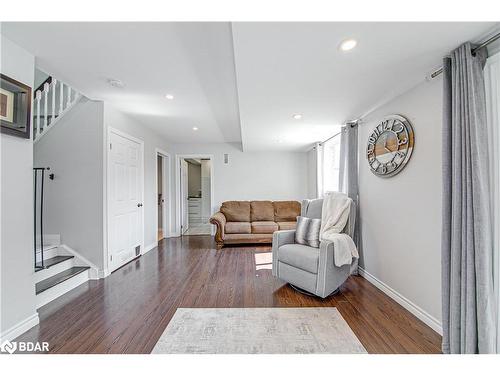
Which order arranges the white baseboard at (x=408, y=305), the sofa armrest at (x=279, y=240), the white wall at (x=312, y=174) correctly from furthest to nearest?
the white wall at (x=312, y=174) → the sofa armrest at (x=279, y=240) → the white baseboard at (x=408, y=305)

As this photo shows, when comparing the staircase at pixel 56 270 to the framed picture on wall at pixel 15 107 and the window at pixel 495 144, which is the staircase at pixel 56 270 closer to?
the framed picture on wall at pixel 15 107

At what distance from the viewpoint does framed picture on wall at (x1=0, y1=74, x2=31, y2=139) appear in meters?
1.70

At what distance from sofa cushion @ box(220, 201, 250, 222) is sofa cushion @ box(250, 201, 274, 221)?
0.12 meters

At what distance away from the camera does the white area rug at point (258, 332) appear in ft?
5.22

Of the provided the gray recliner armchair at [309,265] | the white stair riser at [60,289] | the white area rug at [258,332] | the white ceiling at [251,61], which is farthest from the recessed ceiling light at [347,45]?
the white stair riser at [60,289]

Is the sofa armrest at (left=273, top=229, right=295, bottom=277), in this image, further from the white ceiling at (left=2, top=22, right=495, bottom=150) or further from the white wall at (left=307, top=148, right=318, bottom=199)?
the white wall at (left=307, top=148, right=318, bottom=199)

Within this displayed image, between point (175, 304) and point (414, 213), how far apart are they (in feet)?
8.15

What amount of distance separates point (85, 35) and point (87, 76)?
2.52 ft

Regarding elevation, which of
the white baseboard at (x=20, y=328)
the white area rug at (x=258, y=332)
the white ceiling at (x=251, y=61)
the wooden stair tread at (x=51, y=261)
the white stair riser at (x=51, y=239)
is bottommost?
the white area rug at (x=258, y=332)

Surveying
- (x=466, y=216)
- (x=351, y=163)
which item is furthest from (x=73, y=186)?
(x=466, y=216)

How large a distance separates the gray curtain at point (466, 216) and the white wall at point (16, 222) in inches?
127

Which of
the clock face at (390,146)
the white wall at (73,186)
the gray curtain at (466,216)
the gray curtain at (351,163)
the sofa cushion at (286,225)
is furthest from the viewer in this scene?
the sofa cushion at (286,225)

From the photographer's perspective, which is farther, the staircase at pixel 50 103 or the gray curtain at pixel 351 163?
the gray curtain at pixel 351 163

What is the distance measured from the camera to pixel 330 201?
2912 millimetres
